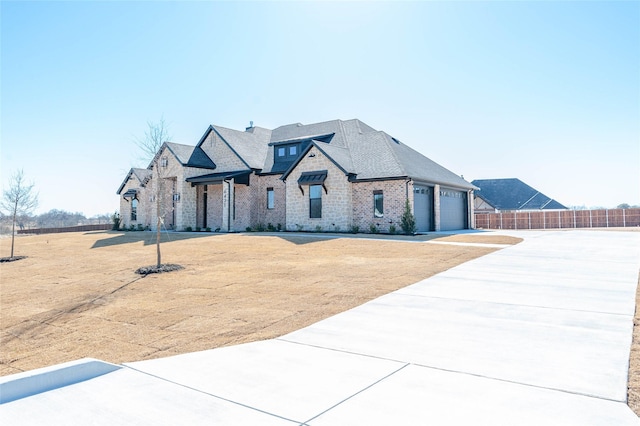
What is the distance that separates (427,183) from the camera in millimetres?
25875

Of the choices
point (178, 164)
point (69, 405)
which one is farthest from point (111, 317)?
point (178, 164)

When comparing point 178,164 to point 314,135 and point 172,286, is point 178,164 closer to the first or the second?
point 314,135

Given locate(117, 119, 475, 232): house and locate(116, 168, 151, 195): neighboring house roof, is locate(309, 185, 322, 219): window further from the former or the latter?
locate(116, 168, 151, 195): neighboring house roof

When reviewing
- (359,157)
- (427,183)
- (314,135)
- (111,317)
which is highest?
(314,135)

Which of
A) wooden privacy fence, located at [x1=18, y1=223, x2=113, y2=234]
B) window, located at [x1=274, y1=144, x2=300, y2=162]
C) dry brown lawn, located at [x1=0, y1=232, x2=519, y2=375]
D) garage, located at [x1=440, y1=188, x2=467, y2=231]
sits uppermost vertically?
window, located at [x1=274, y1=144, x2=300, y2=162]

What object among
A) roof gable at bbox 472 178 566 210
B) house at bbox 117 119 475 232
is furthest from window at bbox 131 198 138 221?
roof gable at bbox 472 178 566 210

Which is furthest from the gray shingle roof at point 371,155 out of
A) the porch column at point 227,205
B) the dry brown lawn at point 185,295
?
the dry brown lawn at point 185,295

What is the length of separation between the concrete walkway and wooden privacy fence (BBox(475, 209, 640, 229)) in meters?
30.6

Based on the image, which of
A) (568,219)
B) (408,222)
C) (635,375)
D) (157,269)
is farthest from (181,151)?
(568,219)

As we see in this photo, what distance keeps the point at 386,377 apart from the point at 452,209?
27.7 meters

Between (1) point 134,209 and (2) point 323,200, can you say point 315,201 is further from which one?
(1) point 134,209

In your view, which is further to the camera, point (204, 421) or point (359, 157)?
point (359, 157)

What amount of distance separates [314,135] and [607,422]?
27355 millimetres

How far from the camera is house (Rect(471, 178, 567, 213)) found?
4572cm
